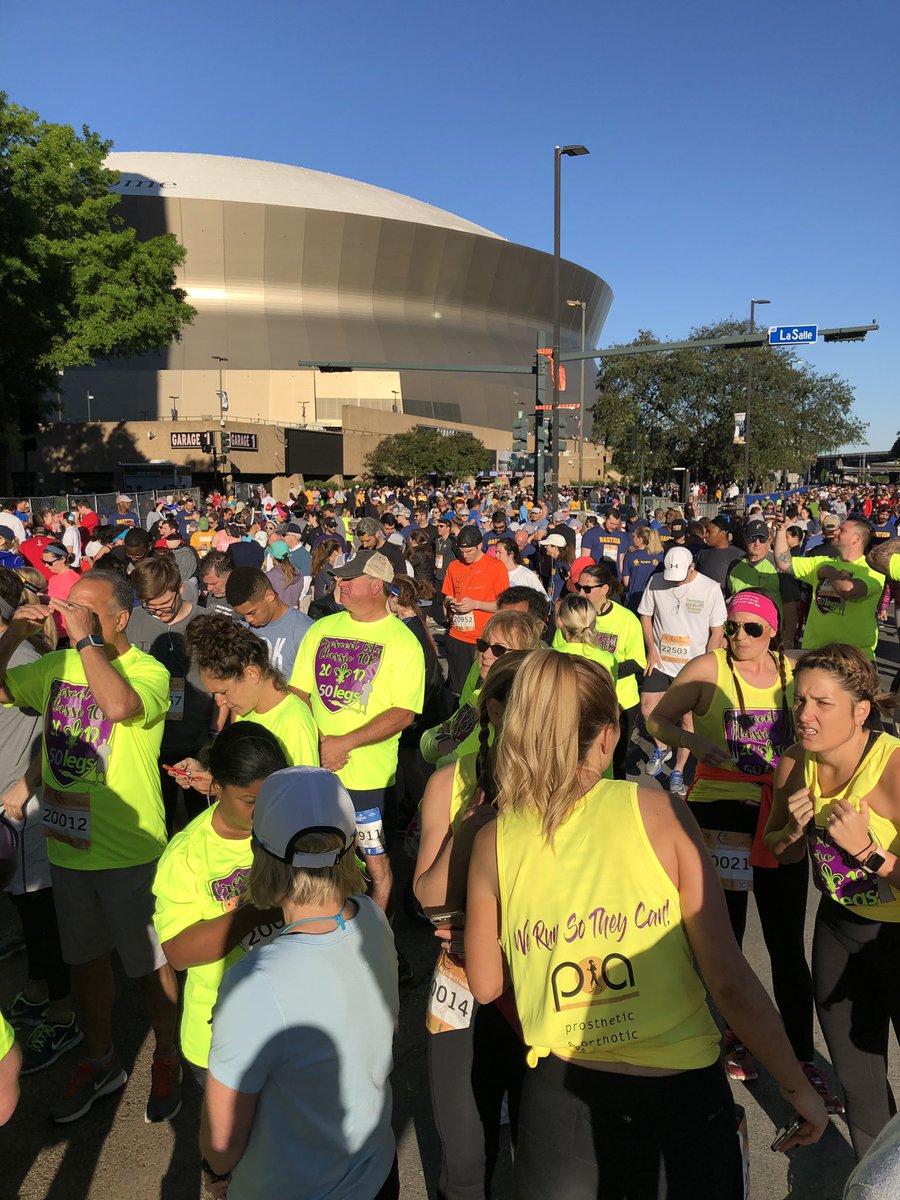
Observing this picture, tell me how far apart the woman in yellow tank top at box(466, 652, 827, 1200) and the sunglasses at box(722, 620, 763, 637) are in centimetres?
197

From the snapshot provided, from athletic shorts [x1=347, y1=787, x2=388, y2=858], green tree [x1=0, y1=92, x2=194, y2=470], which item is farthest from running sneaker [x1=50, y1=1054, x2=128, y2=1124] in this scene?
green tree [x1=0, y1=92, x2=194, y2=470]

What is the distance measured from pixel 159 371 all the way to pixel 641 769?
250 feet

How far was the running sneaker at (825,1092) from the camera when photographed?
10.8ft

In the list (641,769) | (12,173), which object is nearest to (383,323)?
(12,173)

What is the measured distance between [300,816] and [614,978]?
0.77 meters

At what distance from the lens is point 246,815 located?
2521 millimetres

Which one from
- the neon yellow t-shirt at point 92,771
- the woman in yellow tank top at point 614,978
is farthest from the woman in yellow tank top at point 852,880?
the neon yellow t-shirt at point 92,771

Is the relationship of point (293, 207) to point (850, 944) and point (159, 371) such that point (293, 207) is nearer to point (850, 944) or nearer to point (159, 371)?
point (159, 371)

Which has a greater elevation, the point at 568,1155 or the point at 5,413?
the point at 5,413

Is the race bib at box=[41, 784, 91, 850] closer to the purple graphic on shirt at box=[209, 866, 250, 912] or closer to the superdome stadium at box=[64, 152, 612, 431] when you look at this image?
the purple graphic on shirt at box=[209, 866, 250, 912]

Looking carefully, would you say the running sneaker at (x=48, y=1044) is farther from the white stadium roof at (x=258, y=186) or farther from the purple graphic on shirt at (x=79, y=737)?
the white stadium roof at (x=258, y=186)

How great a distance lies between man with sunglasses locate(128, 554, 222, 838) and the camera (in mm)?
4906

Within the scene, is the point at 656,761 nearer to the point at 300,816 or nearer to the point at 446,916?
the point at 446,916

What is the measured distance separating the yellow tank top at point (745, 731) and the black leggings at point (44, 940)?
9.82ft
